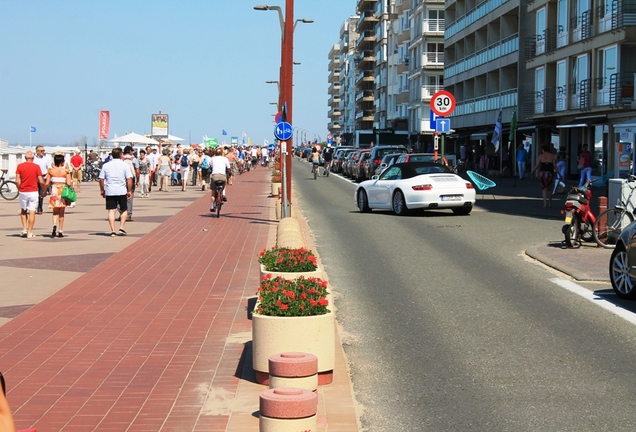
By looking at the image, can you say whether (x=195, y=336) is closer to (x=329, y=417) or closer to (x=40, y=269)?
(x=329, y=417)

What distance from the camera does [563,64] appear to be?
47.7 metres

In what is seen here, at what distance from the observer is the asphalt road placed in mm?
6316

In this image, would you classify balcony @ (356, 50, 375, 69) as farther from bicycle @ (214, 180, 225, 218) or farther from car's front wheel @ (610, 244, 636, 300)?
car's front wheel @ (610, 244, 636, 300)

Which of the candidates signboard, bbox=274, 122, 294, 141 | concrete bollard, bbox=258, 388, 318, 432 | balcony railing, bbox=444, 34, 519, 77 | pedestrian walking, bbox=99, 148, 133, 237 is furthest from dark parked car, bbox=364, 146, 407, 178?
concrete bollard, bbox=258, 388, 318, 432

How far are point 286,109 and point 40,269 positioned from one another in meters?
10.6

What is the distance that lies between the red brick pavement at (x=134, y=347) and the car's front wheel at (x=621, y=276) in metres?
4.23

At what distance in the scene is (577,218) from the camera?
54.3 ft

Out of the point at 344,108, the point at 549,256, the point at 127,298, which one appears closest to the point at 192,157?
the point at 549,256

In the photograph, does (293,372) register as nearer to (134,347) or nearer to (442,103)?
(134,347)

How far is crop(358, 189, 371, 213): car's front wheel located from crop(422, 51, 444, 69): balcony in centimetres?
6441

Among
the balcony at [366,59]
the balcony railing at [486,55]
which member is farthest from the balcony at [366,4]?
the balcony railing at [486,55]

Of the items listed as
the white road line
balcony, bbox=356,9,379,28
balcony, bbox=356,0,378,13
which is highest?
balcony, bbox=356,0,378,13

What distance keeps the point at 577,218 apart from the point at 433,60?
74295 millimetres

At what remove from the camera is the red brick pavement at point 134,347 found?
614cm
